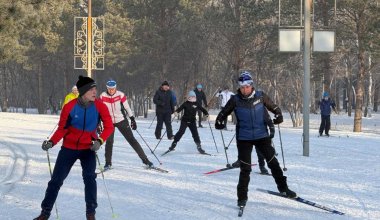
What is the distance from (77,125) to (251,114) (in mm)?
2263

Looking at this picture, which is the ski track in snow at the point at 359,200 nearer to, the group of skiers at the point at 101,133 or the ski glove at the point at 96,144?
the group of skiers at the point at 101,133

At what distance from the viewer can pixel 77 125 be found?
225 inches

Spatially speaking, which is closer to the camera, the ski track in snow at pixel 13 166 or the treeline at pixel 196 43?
the ski track in snow at pixel 13 166

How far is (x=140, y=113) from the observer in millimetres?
63312

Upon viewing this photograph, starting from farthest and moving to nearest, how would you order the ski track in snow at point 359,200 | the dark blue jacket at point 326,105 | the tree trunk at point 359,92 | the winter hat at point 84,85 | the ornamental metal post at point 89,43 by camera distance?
1. the tree trunk at point 359,92
2. the ornamental metal post at point 89,43
3. the dark blue jacket at point 326,105
4. the ski track in snow at point 359,200
5. the winter hat at point 84,85

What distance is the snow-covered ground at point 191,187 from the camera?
656 centimetres

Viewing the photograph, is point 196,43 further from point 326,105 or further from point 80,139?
point 80,139

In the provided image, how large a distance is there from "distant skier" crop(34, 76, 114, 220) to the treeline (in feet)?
28.2

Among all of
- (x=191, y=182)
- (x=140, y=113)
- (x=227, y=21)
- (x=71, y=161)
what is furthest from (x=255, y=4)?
(x=140, y=113)

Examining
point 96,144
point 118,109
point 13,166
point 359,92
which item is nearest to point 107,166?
point 118,109

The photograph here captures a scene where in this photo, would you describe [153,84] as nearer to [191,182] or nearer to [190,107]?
[190,107]

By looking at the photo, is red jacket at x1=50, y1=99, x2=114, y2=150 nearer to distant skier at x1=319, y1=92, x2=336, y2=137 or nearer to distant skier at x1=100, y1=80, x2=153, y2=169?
distant skier at x1=100, y1=80, x2=153, y2=169

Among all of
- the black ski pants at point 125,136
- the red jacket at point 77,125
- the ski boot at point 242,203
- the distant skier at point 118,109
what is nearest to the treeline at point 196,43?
the distant skier at point 118,109

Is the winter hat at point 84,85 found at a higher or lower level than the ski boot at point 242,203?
higher
